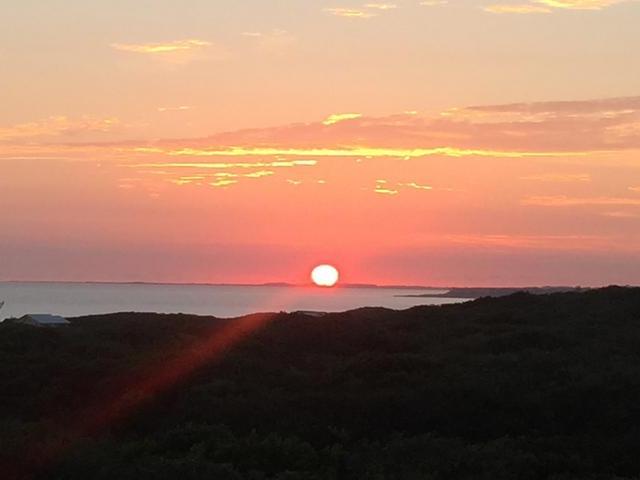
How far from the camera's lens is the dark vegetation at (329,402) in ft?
55.9

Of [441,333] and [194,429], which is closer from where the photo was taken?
[194,429]

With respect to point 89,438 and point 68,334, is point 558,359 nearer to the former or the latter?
point 89,438

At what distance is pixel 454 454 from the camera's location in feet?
57.8

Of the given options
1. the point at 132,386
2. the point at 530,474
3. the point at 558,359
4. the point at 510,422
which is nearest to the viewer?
the point at 530,474

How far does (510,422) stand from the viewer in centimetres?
2089

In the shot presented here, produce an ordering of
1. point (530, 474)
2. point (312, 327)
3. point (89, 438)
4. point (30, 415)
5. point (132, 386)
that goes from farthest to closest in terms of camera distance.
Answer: point (312, 327), point (132, 386), point (30, 415), point (89, 438), point (530, 474)

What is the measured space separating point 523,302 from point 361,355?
16.3m

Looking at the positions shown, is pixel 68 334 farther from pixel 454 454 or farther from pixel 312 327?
pixel 454 454

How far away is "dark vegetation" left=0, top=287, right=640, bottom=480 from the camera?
17047 millimetres

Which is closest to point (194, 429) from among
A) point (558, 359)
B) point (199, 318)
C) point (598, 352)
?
point (558, 359)

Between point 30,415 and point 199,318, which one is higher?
point 199,318

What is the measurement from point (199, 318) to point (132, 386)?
19.2 meters

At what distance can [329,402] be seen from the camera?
22156 mm

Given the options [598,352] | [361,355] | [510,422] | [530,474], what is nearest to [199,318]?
[361,355]
